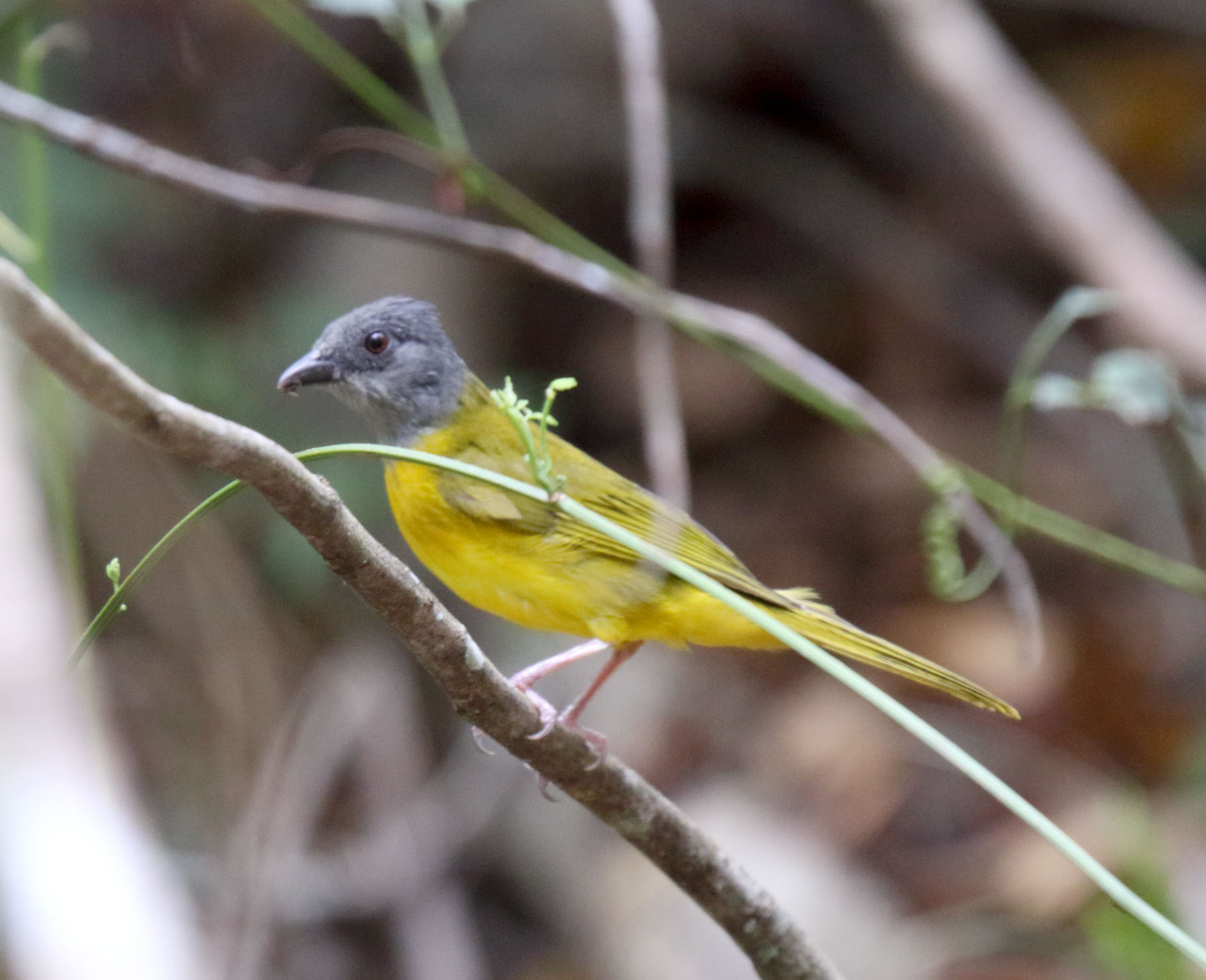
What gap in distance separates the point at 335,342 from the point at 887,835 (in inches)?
144

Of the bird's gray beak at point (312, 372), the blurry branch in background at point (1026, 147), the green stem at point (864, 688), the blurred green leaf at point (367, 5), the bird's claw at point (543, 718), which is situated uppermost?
the blurry branch in background at point (1026, 147)

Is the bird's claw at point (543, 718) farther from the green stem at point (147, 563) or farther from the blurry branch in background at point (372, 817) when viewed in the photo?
the blurry branch in background at point (372, 817)

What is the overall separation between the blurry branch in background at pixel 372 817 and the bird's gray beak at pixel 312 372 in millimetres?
1803

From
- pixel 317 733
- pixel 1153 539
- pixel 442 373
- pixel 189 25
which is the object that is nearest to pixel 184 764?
pixel 317 733

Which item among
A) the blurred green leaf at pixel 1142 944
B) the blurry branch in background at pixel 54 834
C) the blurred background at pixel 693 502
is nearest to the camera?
the blurry branch in background at pixel 54 834

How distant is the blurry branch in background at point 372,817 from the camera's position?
4402mm

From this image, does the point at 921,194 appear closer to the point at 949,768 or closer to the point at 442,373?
the point at 949,768

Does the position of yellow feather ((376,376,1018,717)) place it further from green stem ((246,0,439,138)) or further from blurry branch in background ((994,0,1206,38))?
blurry branch in background ((994,0,1206,38))

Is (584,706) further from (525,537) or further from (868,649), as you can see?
(868,649)

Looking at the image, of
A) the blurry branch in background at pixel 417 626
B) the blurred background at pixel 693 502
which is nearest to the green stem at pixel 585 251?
the blurred background at pixel 693 502

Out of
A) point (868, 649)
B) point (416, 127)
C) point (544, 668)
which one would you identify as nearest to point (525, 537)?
point (544, 668)

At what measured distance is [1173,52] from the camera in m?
7.39

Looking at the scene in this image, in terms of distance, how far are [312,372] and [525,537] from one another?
0.57 meters

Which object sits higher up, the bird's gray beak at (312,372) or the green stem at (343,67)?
the green stem at (343,67)
